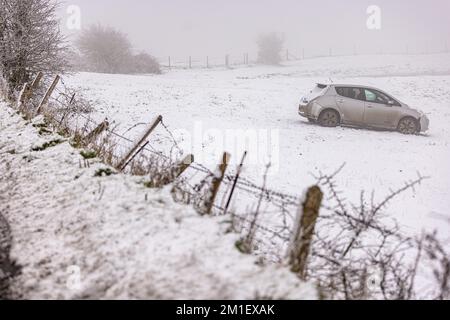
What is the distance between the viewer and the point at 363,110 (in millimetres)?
13289

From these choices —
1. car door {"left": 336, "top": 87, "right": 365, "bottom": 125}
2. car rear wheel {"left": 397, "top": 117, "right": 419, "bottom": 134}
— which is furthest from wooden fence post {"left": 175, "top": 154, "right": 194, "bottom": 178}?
car rear wheel {"left": 397, "top": 117, "right": 419, "bottom": 134}

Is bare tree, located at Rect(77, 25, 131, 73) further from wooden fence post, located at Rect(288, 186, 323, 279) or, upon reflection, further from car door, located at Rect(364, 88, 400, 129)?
wooden fence post, located at Rect(288, 186, 323, 279)

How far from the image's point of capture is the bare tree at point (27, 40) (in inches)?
485

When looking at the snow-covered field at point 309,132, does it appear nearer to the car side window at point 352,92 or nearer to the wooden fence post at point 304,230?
the car side window at point 352,92

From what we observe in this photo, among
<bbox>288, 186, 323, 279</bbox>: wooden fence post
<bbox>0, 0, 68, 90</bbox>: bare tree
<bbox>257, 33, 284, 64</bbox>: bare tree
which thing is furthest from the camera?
<bbox>257, 33, 284, 64</bbox>: bare tree

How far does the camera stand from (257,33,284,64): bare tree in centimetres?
5859

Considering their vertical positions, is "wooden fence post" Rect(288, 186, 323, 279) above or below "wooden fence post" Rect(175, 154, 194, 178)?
below

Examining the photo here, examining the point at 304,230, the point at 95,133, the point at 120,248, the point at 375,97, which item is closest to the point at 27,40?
the point at 95,133

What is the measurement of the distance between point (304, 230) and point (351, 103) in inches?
454

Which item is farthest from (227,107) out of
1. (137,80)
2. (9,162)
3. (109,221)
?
(109,221)

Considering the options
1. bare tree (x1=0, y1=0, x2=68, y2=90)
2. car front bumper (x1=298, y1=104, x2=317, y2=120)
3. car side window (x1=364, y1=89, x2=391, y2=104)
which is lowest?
car front bumper (x1=298, y1=104, x2=317, y2=120)

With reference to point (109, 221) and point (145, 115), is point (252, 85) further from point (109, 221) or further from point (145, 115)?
point (109, 221)

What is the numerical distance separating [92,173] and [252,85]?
2073 cm
